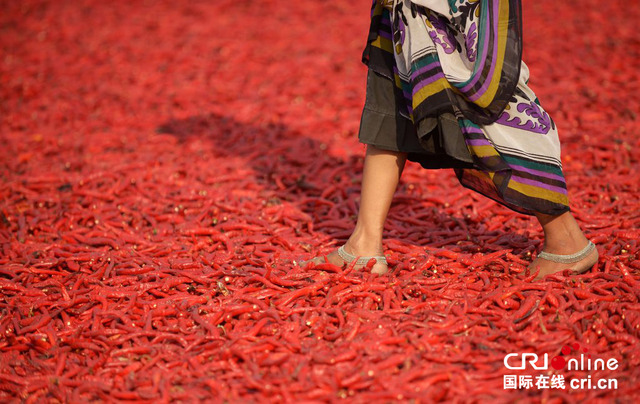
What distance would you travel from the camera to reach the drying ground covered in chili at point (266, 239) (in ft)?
8.21

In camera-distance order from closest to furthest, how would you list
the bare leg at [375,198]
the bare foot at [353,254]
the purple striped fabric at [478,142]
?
1. the purple striped fabric at [478,142]
2. the bare leg at [375,198]
3. the bare foot at [353,254]

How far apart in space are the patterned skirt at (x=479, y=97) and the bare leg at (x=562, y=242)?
0.10 m

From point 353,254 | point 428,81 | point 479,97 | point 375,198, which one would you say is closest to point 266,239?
point 353,254

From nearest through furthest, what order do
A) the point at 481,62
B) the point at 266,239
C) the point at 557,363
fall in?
the point at 557,363, the point at 481,62, the point at 266,239

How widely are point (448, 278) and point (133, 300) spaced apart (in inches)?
63.6

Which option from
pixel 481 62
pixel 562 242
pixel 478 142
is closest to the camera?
pixel 481 62

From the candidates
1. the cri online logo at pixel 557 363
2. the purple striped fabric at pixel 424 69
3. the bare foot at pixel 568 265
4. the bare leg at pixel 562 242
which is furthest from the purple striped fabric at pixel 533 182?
the cri online logo at pixel 557 363

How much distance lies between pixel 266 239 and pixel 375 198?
0.91m

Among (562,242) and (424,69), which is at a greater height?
(424,69)

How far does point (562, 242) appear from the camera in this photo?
292cm

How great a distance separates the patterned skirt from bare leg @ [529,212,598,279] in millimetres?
104

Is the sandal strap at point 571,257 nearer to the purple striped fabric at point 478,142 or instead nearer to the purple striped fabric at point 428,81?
the purple striped fabric at point 478,142

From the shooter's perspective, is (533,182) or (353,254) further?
(353,254)

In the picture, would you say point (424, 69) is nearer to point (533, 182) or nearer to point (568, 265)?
point (533, 182)
